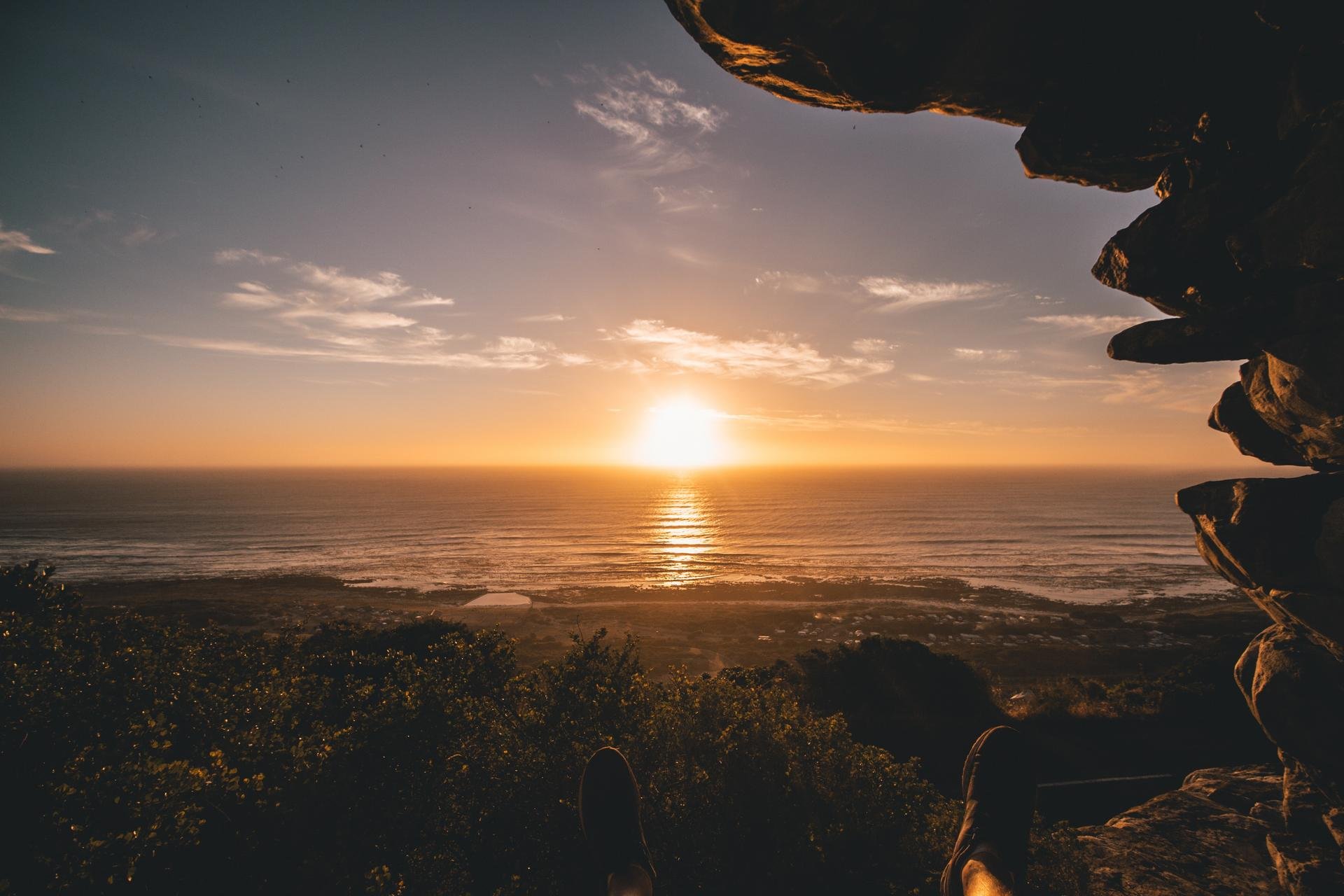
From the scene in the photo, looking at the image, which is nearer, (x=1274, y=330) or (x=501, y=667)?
(x=1274, y=330)

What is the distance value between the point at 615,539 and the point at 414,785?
69.6m

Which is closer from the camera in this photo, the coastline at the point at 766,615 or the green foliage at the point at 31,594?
the green foliage at the point at 31,594

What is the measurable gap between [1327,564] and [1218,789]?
348 inches

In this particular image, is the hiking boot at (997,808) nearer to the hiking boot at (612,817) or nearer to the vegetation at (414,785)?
the vegetation at (414,785)

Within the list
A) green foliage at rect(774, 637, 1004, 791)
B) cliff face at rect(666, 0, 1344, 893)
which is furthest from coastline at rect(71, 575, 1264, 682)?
cliff face at rect(666, 0, 1344, 893)

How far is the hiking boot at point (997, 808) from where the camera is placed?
5801 millimetres

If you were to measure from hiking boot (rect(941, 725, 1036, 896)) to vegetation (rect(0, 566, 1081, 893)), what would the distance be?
1085 millimetres

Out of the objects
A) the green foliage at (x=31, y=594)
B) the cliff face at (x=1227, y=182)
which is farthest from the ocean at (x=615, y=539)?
the cliff face at (x=1227, y=182)

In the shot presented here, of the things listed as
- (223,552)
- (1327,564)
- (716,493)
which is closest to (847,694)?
(1327,564)

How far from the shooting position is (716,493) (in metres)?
150

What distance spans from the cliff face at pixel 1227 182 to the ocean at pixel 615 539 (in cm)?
4604

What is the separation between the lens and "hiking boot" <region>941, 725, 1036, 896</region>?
5801 mm

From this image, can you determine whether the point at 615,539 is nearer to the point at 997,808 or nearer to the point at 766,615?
the point at 766,615

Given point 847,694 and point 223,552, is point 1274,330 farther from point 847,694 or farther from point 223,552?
point 223,552
